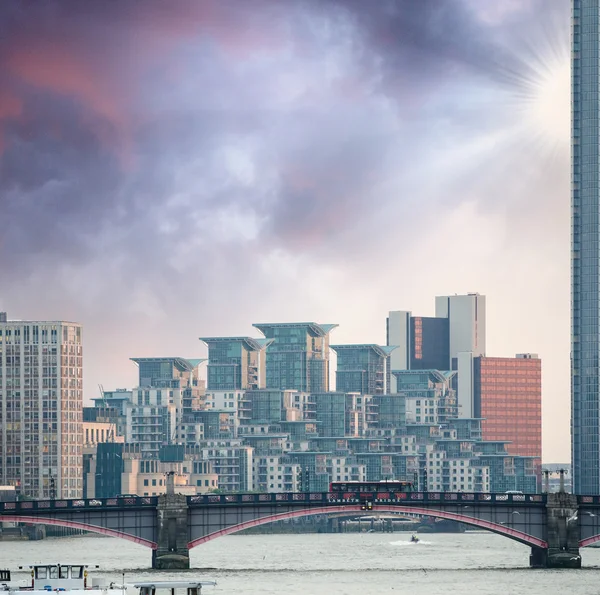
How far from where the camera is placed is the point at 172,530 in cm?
19550

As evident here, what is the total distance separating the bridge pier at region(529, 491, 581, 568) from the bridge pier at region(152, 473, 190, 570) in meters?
33.5

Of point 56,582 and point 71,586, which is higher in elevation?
point 56,582

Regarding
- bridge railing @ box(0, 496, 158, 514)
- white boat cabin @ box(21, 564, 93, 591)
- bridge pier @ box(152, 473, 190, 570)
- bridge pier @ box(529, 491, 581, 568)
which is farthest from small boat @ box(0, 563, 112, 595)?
bridge pier @ box(529, 491, 581, 568)

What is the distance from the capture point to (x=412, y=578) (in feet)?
636

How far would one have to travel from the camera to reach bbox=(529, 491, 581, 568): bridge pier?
197 meters

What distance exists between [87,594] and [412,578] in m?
87.0

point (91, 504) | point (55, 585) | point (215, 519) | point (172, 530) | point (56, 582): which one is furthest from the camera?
point (215, 519)

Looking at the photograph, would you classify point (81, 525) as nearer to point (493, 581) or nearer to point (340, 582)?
point (340, 582)

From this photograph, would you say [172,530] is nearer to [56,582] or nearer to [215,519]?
[215,519]

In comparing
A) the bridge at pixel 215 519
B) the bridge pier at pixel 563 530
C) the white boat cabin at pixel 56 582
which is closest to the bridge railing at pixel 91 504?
the bridge at pixel 215 519

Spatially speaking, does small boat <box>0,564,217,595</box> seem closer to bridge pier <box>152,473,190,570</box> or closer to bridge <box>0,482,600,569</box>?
bridge pier <box>152,473,190,570</box>

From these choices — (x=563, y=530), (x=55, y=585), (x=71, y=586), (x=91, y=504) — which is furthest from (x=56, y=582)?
(x=563, y=530)

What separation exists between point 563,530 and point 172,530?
35910mm

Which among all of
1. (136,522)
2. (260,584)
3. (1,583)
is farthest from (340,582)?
(1,583)
